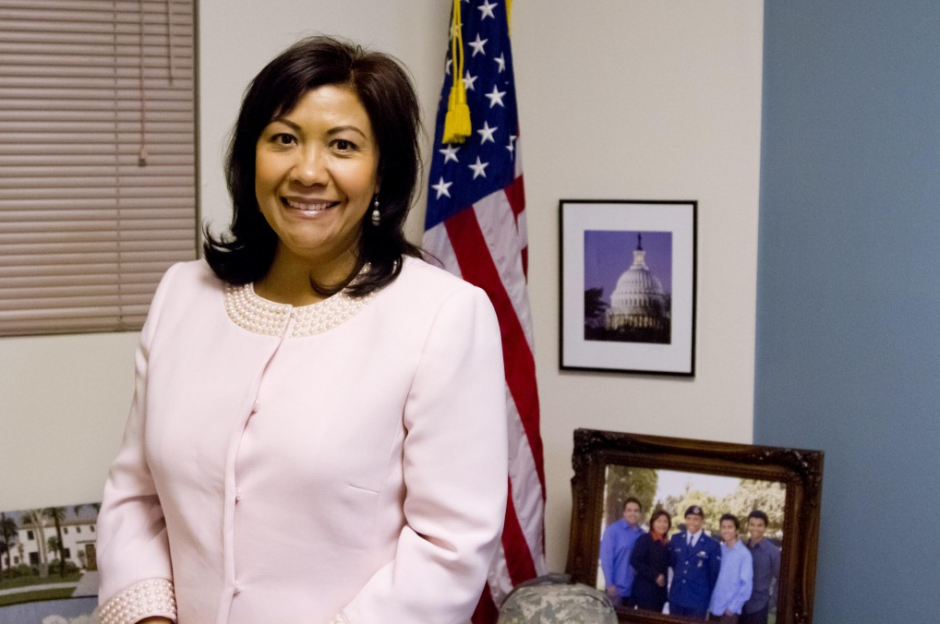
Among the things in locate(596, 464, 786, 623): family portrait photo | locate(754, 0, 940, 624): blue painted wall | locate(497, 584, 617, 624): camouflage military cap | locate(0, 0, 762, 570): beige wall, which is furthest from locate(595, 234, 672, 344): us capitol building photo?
locate(497, 584, 617, 624): camouflage military cap

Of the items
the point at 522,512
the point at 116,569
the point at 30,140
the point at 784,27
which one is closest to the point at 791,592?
the point at 522,512

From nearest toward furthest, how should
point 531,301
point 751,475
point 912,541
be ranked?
point 912,541, point 751,475, point 531,301

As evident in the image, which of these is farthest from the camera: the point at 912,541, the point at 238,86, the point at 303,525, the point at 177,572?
the point at 238,86

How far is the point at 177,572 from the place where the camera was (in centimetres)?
152

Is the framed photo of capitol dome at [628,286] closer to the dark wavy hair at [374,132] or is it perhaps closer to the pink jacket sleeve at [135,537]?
the dark wavy hair at [374,132]

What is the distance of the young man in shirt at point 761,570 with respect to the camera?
2.43 meters

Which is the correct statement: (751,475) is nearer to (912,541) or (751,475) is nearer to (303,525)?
(912,541)

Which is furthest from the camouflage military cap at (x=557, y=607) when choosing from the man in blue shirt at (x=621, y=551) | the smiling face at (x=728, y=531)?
the smiling face at (x=728, y=531)

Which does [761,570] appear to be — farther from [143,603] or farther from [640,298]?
[143,603]

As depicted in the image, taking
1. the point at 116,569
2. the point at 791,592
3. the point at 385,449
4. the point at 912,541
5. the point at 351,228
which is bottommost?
the point at 791,592

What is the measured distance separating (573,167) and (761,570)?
1.18 metres

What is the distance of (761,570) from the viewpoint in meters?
2.45

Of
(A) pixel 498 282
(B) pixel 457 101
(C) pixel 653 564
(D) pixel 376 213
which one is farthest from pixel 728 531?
(D) pixel 376 213

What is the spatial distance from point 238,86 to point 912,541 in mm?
1984
